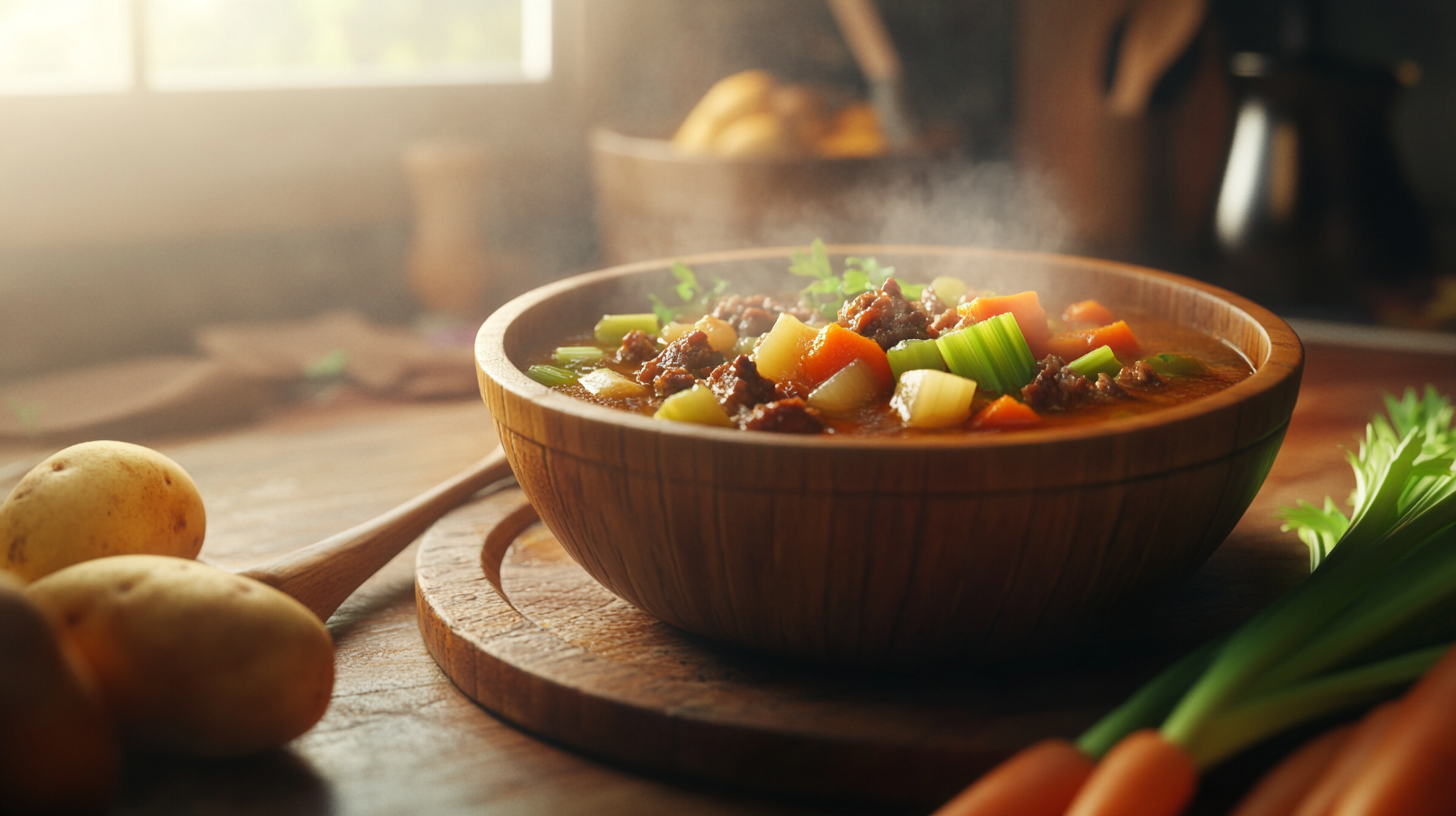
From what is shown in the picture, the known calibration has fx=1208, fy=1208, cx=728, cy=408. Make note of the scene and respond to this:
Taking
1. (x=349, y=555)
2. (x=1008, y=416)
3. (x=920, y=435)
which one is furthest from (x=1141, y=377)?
(x=349, y=555)

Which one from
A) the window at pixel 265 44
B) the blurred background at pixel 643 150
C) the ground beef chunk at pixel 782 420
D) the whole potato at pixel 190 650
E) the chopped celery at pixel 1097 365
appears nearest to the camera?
the whole potato at pixel 190 650

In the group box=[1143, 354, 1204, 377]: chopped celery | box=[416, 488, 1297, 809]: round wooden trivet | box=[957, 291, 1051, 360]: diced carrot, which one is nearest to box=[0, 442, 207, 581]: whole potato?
box=[416, 488, 1297, 809]: round wooden trivet

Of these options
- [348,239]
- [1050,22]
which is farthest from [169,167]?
[1050,22]

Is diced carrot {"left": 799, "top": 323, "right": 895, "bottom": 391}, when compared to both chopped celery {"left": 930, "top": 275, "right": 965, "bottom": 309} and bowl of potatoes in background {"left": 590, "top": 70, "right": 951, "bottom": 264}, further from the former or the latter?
bowl of potatoes in background {"left": 590, "top": 70, "right": 951, "bottom": 264}

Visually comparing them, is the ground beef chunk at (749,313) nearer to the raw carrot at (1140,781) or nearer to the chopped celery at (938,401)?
the chopped celery at (938,401)

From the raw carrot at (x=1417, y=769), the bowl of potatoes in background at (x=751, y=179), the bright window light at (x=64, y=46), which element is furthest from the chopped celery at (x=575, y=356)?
the bright window light at (x=64, y=46)

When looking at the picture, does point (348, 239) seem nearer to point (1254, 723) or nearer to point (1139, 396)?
point (1139, 396)
